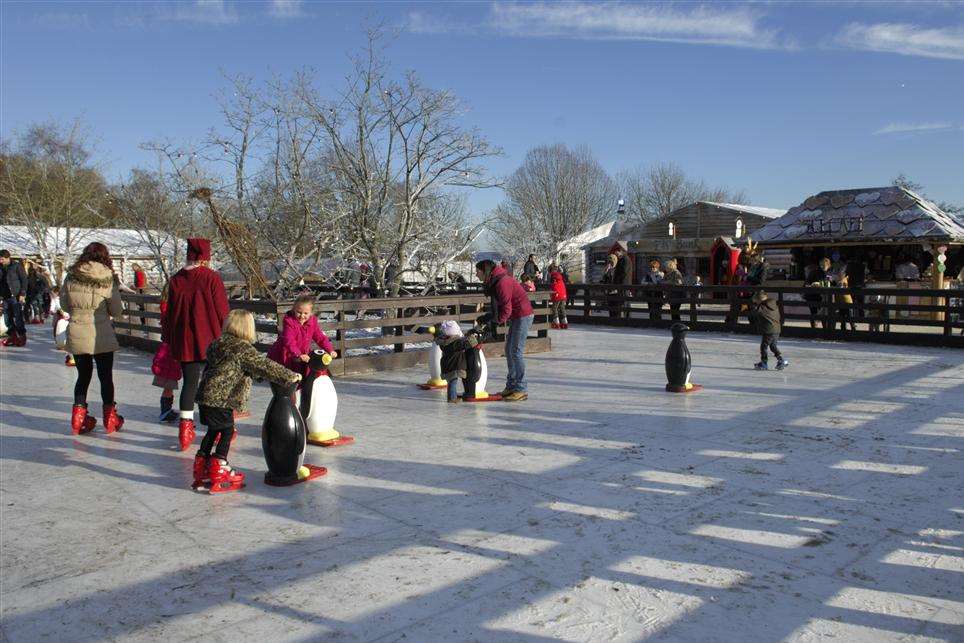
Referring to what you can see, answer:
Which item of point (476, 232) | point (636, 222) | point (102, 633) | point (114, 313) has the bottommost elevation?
point (102, 633)

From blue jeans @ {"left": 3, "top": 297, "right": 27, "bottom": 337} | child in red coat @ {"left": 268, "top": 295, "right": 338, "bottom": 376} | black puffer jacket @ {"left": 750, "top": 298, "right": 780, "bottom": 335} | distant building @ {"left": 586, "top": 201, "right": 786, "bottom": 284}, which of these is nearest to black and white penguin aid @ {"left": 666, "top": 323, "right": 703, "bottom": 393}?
black puffer jacket @ {"left": 750, "top": 298, "right": 780, "bottom": 335}

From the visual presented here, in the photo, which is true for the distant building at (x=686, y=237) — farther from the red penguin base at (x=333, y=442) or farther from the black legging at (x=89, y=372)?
the black legging at (x=89, y=372)

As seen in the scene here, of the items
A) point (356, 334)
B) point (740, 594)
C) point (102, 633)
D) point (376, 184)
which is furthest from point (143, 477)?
point (356, 334)

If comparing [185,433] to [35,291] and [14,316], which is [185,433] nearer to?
[14,316]

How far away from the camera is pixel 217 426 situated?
5.46 meters

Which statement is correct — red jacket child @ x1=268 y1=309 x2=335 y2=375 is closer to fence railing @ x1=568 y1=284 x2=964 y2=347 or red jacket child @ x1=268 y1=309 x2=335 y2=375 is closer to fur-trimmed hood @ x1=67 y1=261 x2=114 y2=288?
fur-trimmed hood @ x1=67 y1=261 x2=114 y2=288

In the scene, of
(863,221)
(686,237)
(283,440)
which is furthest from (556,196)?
(283,440)

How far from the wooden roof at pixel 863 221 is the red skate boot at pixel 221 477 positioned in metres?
19.1

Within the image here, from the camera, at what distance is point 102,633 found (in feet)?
11.4

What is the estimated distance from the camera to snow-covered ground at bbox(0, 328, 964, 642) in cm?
355

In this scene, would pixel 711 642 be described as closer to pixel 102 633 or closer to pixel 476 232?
pixel 102 633

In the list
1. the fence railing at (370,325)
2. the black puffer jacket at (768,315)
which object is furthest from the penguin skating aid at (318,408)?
the black puffer jacket at (768,315)

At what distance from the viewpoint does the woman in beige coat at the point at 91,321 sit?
7.06m

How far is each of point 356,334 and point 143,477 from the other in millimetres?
11152
